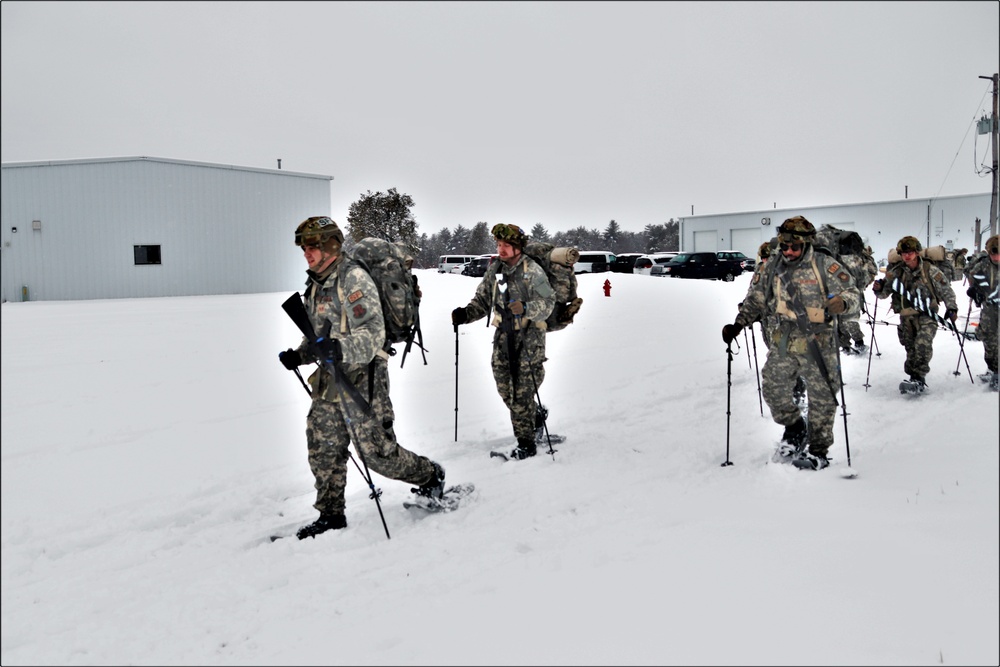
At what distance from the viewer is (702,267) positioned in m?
35.2

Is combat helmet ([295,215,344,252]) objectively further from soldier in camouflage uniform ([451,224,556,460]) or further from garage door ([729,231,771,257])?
garage door ([729,231,771,257])

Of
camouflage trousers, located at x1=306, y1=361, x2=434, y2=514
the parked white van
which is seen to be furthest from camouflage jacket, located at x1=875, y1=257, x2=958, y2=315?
the parked white van

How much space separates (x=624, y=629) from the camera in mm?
3232

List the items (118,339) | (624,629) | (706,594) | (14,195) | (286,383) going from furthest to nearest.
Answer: (14,195)
(118,339)
(286,383)
(706,594)
(624,629)

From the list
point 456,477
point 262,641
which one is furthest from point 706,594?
point 456,477

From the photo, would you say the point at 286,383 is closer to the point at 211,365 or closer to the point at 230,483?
the point at 211,365

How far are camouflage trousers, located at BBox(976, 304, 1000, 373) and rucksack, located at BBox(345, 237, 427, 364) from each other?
8212 millimetres

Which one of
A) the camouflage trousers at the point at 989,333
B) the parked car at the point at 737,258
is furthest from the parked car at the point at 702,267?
the camouflage trousers at the point at 989,333

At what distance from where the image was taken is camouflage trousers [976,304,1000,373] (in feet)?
30.5

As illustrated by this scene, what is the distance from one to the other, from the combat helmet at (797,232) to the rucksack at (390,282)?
312cm

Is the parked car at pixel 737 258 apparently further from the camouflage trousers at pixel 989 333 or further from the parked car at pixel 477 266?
the camouflage trousers at pixel 989 333

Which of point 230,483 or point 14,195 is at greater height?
point 14,195

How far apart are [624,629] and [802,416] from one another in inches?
145

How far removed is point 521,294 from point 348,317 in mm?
2426
